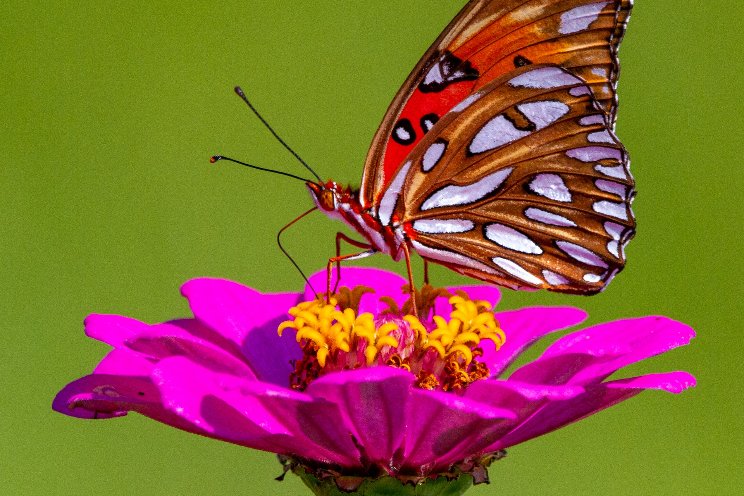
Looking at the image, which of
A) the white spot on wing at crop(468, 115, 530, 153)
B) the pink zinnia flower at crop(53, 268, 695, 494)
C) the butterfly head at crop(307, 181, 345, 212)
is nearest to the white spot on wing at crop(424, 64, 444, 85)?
the white spot on wing at crop(468, 115, 530, 153)

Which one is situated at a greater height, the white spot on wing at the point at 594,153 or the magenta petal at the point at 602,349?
the white spot on wing at the point at 594,153

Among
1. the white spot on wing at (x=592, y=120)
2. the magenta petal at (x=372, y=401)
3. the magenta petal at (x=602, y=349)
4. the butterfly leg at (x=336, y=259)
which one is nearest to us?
the magenta petal at (x=372, y=401)

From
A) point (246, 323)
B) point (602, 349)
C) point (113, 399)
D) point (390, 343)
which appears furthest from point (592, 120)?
point (113, 399)

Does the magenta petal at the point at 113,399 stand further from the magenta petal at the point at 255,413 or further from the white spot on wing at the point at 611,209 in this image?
the white spot on wing at the point at 611,209

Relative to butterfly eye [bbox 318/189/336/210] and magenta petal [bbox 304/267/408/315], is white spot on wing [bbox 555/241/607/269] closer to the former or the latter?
magenta petal [bbox 304/267/408/315]

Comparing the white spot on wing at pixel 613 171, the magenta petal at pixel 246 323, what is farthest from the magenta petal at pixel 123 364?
the white spot on wing at pixel 613 171

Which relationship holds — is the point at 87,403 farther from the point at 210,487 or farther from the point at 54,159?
the point at 54,159

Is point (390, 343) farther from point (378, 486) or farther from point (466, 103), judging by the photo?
point (466, 103)
